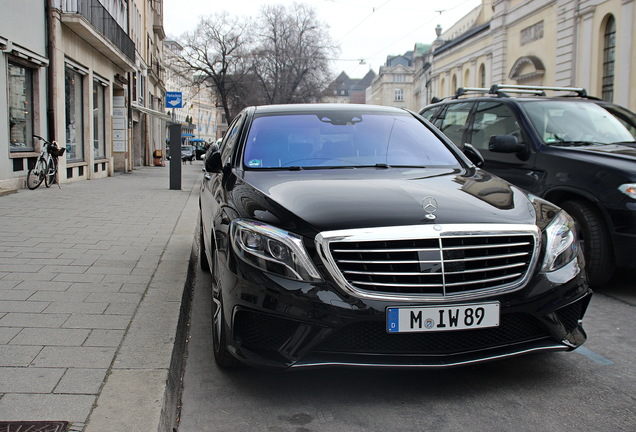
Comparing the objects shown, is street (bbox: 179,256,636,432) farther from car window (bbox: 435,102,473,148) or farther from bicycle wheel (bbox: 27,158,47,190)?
bicycle wheel (bbox: 27,158,47,190)

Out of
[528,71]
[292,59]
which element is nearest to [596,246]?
[528,71]

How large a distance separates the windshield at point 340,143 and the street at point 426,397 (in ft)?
4.69

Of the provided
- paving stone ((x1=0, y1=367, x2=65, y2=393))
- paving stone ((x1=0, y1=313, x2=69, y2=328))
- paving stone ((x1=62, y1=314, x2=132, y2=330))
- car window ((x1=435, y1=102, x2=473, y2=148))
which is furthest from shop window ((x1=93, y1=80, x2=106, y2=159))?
paving stone ((x1=0, y1=367, x2=65, y2=393))

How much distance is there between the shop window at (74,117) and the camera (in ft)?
63.0

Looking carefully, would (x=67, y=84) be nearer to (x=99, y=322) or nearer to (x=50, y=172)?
(x=50, y=172)

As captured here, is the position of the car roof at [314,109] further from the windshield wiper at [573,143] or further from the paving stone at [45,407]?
the paving stone at [45,407]

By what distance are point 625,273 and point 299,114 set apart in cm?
393

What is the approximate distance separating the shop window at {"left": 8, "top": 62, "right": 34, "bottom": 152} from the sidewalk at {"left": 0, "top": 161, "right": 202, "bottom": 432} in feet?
22.2

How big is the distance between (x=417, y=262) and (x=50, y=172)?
14.1 metres

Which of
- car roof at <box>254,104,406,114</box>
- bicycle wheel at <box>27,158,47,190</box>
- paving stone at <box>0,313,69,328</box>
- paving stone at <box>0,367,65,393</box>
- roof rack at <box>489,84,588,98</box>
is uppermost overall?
roof rack at <box>489,84,588,98</box>

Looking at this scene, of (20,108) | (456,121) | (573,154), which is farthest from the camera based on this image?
(20,108)

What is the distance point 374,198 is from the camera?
3.52 metres

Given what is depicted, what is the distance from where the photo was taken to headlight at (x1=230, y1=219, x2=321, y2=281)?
308 centimetres

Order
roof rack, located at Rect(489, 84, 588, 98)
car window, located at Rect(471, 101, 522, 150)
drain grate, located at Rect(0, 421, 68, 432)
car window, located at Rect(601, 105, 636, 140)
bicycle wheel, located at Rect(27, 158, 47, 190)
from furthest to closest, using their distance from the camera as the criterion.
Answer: bicycle wheel, located at Rect(27, 158, 47, 190)
roof rack, located at Rect(489, 84, 588, 98)
car window, located at Rect(471, 101, 522, 150)
car window, located at Rect(601, 105, 636, 140)
drain grate, located at Rect(0, 421, 68, 432)
